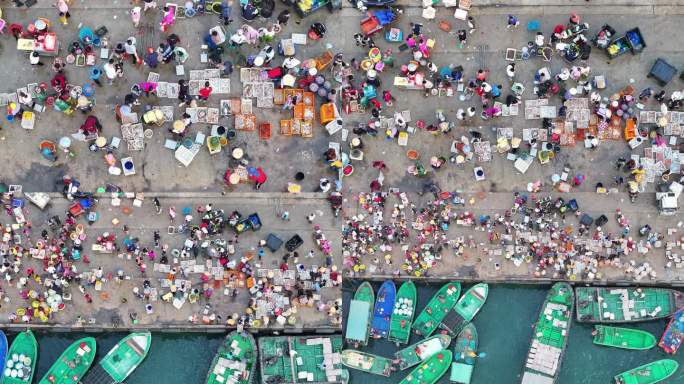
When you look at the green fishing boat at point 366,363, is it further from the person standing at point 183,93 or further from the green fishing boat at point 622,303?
the person standing at point 183,93

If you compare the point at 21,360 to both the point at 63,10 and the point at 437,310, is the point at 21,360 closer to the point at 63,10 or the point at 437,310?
the point at 63,10

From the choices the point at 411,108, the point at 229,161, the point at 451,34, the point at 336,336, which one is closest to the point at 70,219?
the point at 229,161

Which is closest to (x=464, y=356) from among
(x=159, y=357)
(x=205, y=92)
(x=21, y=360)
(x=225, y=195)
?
(x=225, y=195)

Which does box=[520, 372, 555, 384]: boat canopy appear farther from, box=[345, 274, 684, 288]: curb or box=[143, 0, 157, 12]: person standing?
box=[143, 0, 157, 12]: person standing

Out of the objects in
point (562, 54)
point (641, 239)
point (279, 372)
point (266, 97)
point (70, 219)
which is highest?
point (562, 54)

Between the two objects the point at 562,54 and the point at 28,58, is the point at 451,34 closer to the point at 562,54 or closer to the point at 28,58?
the point at 562,54
